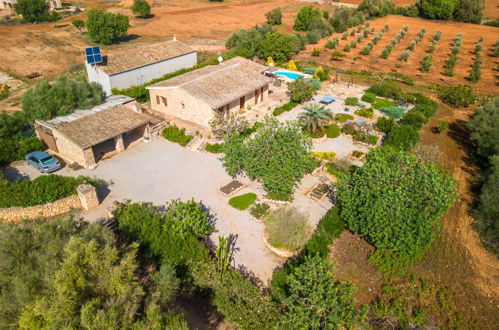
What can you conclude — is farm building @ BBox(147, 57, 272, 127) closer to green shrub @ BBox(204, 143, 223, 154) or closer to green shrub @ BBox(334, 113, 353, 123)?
green shrub @ BBox(204, 143, 223, 154)

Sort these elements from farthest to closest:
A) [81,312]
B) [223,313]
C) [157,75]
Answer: [157,75] < [223,313] < [81,312]

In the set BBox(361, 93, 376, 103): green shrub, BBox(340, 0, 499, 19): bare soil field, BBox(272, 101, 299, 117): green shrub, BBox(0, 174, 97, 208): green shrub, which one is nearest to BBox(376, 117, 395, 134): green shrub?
BBox(361, 93, 376, 103): green shrub

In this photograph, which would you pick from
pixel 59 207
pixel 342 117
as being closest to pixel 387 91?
pixel 342 117

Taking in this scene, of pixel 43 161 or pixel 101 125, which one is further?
pixel 101 125

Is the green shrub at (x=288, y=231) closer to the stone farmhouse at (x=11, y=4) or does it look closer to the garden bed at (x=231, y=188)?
the garden bed at (x=231, y=188)

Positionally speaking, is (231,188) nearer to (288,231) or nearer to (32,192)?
(288,231)

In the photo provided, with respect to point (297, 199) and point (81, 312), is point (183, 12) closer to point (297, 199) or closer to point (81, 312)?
point (297, 199)

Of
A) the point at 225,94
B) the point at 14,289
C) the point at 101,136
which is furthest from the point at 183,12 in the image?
the point at 14,289
